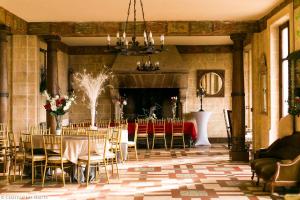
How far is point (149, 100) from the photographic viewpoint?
49.5 ft

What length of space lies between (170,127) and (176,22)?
3.53 metres

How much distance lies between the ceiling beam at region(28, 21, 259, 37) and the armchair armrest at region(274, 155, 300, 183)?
187 inches

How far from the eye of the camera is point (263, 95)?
9969mm

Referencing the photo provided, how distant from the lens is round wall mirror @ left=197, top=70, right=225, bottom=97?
14992 mm

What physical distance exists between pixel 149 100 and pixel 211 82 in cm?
210

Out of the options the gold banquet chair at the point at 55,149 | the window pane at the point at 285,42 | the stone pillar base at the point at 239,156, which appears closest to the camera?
the gold banquet chair at the point at 55,149

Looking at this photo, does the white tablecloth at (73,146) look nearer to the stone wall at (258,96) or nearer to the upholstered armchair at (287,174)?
the upholstered armchair at (287,174)

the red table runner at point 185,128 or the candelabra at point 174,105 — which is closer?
the red table runner at point 185,128

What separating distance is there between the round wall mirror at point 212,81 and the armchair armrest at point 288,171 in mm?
8857

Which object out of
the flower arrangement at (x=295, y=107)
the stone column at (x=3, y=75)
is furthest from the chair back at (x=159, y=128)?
the flower arrangement at (x=295, y=107)

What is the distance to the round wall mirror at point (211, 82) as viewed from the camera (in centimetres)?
1501

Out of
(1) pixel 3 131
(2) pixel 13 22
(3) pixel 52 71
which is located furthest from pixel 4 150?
(2) pixel 13 22

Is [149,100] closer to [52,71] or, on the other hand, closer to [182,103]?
[182,103]

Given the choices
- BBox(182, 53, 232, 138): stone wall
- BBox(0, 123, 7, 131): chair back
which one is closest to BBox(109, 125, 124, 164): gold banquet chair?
BBox(0, 123, 7, 131): chair back
